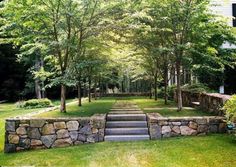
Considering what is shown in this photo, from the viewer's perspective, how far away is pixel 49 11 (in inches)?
440

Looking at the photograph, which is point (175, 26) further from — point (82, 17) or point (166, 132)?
point (166, 132)

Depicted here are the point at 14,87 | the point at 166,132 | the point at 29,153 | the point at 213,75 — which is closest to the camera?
the point at 29,153

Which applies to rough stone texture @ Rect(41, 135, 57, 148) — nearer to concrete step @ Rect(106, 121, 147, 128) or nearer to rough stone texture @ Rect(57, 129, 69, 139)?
rough stone texture @ Rect(57, 129, 69, 139)

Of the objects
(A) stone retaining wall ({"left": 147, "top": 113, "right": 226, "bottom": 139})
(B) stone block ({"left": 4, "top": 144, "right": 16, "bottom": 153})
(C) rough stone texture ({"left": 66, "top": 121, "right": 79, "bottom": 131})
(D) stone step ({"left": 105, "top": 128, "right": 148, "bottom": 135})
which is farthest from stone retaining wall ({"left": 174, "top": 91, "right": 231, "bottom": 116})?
(B) stone block ({"left": 4, "top": 144, "right": 16, "bottom": 153})

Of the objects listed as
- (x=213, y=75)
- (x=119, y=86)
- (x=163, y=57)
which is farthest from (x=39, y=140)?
(x=119, y=86)

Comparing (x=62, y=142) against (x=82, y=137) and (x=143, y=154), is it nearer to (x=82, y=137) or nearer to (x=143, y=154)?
(x=82, y=137)

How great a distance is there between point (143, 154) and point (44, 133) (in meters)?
2.66

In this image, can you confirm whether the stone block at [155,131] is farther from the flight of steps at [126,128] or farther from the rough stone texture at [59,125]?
the rough stone texture at [59,125]

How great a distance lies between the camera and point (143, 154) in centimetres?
748

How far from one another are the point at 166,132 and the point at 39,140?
3133 mm

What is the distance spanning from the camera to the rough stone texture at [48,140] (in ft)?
28.7

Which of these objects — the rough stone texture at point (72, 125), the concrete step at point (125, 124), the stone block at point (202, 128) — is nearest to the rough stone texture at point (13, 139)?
the rough stone texture at point (72, 125)

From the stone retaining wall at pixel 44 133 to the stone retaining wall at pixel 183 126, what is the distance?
1.56m

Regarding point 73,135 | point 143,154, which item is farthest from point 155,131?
point 73,135
